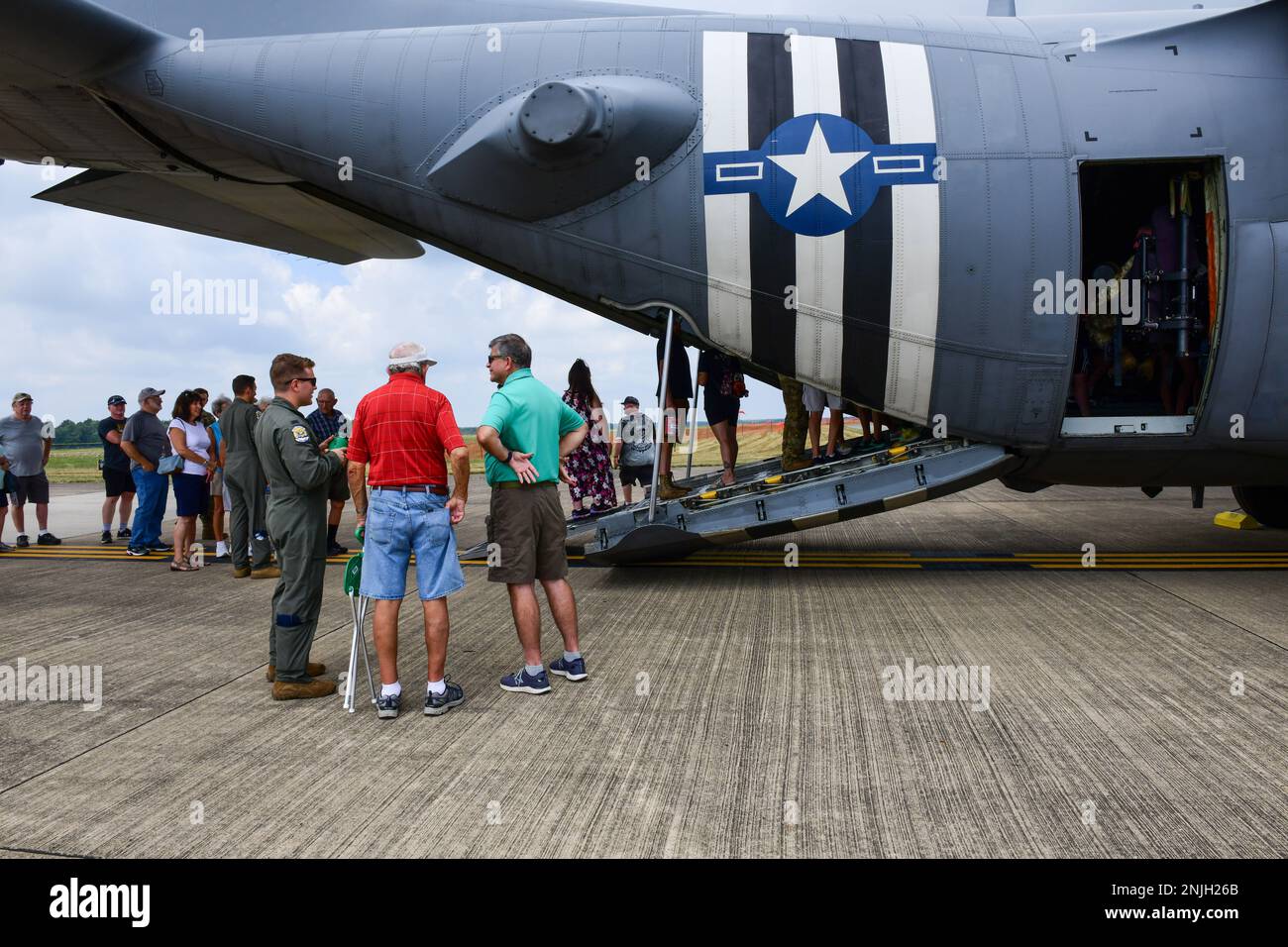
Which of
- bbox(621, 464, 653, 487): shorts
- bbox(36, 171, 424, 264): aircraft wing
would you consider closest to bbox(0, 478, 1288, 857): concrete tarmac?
bbox(621, 464, 653, 487): shorts

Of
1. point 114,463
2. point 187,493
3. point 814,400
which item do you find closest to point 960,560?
point 814,400

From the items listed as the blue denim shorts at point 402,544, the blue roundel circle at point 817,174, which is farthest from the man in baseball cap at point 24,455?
the blue roundel circle at point 817,174

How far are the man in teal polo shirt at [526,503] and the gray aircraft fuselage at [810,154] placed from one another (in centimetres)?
326

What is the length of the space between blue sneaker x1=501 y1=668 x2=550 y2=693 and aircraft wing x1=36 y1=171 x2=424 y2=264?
6254mm

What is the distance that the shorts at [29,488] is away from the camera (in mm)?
11242

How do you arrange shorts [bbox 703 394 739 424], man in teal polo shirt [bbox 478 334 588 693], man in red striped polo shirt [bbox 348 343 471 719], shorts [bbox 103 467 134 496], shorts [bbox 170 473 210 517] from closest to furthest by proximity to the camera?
man in red striped polo shirt [bbox 348 343 471 719]
man in teal polo shirt [bbox 478 334 588 693]
shorts [bbox 170 473 210 517]
shorts [bbox 703 394 739 424]
shorts [bbox 103 467 134 496]

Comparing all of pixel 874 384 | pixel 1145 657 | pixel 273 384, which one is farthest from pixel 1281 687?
pixel 273 384

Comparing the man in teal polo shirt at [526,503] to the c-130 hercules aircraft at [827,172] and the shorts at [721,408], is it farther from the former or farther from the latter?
the shorts at [721,408]

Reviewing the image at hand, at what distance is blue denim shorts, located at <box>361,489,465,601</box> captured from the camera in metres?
4.91

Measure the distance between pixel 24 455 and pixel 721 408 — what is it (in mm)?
8813

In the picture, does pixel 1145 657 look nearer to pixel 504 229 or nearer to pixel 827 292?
pixel 827 292

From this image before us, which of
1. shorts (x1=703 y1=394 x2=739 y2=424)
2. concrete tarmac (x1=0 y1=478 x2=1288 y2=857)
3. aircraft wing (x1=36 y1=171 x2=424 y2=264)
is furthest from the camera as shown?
shorts (x1=703 y1=394 x2=739 y2=424)

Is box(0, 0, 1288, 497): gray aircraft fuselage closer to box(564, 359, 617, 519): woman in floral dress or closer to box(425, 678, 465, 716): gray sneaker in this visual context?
box(564, 359, 617, 519): woman in floral dress

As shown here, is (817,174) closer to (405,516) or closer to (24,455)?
(405,516)
